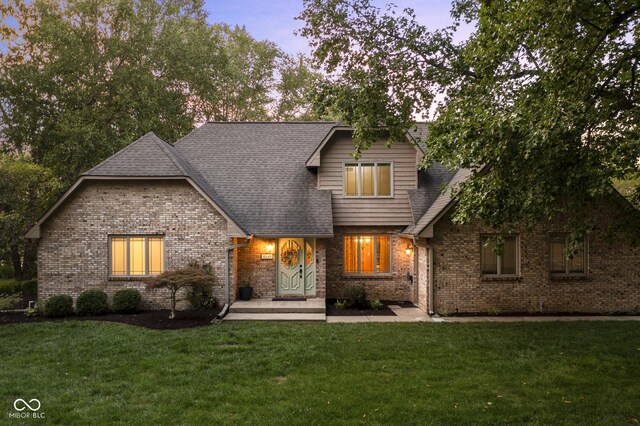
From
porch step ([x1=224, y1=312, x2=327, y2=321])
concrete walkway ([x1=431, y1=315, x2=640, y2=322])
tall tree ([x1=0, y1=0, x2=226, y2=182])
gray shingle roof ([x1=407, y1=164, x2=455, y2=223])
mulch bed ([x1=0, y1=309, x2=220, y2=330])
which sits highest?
tall tree ([x1=0, y1=0, x2=226, y2=182])

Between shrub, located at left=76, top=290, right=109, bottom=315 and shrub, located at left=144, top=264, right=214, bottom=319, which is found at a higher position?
shrub, located at left=144, top=264, right=214, bottom=319

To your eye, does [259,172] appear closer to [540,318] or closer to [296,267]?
[296,267]

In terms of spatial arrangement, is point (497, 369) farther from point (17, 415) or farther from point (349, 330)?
point (17, 415)

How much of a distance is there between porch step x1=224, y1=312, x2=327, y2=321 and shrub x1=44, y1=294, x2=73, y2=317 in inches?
197

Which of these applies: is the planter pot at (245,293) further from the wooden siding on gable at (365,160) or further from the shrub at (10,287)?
the shrub at (10,287)

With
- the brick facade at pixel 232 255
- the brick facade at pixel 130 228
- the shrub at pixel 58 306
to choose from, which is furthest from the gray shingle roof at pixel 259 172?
the shrub at pixel 58 306

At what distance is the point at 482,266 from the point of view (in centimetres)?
1294

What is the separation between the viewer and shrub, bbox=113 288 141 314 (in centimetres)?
1270

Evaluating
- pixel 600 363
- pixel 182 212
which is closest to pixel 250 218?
pixel 182 212

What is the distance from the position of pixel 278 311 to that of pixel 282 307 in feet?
→ 0.60

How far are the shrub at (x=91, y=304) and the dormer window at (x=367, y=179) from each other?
9.04 m

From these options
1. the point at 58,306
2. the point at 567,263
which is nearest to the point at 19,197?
the point at 58,306

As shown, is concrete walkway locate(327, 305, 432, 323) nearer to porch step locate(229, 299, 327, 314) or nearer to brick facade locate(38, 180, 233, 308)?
porch step locate(229, 299, 327, 314)

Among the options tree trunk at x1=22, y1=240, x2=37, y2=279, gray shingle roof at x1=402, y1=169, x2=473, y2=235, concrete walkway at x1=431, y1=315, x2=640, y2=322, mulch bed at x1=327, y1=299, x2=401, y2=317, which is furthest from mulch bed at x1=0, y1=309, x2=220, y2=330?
tree trunk at x1=22, y1=240, x2=37, y2=279
